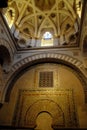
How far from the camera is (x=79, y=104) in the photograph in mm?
6227

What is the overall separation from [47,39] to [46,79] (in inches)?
95.6

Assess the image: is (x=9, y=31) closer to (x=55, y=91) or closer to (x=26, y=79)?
(x=26, y=79)

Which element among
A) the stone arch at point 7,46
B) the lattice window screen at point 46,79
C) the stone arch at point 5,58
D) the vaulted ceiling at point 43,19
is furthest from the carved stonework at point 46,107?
the vaulted ceiling at point 43,19

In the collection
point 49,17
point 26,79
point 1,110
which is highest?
point 49,17

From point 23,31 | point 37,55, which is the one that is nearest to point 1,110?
point 37,55

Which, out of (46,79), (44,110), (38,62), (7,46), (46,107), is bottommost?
(44,110)

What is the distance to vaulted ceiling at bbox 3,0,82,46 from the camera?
8008 mm

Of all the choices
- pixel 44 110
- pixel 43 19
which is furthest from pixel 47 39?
pixel 44 110

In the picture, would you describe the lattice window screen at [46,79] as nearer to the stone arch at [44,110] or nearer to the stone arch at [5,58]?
the stone arch at [44,110]

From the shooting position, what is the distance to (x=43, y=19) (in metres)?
8.97

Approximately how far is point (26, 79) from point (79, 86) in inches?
94.0

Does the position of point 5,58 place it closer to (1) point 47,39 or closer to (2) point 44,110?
(1) point 47,39

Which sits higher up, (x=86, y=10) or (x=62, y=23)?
(x=62, y=23)

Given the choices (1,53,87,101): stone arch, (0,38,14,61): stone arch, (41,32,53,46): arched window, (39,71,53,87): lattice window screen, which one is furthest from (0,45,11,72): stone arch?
(41,32,53,46): arched window
